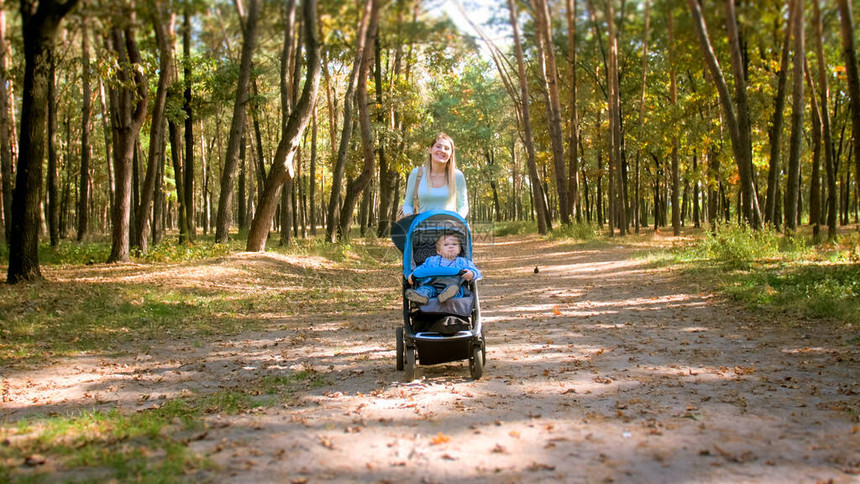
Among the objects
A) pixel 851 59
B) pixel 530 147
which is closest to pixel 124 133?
pixel 851 59

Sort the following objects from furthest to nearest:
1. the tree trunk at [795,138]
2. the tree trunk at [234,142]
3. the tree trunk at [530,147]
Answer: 1. the tree trunk at [530,147]
2. the tree trunk at [795,138]
3. the tree trunk at [234,142]

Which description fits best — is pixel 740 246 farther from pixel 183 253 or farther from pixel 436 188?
pixel 183 253

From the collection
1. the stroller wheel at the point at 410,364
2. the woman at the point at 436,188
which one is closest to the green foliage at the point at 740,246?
the woman at the point at 436,188

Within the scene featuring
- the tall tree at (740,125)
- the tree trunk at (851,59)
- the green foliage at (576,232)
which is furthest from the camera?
the green foliage at (576,232)

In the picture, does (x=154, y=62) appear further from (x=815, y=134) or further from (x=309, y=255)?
(x=815, y=134)

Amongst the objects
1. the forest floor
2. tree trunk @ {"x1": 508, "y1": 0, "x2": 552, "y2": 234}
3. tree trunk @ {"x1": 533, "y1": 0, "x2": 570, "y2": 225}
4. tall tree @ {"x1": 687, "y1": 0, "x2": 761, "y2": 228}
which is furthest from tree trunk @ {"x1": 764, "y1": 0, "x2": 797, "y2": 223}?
tree trunk @ {"x1": 508, "y1": 0, "x2": 552, "y2": 234}

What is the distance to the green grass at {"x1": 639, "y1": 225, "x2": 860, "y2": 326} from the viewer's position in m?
8.27

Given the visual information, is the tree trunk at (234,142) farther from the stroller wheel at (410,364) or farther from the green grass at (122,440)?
the green grass at (122,440)

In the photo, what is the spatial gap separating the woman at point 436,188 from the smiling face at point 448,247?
0.44 m

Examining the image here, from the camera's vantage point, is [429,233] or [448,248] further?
[429,233]

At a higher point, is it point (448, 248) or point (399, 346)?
point (448, 248)

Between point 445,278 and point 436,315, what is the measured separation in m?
0.34

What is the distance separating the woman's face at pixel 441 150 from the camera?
239 inches

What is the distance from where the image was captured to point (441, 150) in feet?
19.9
